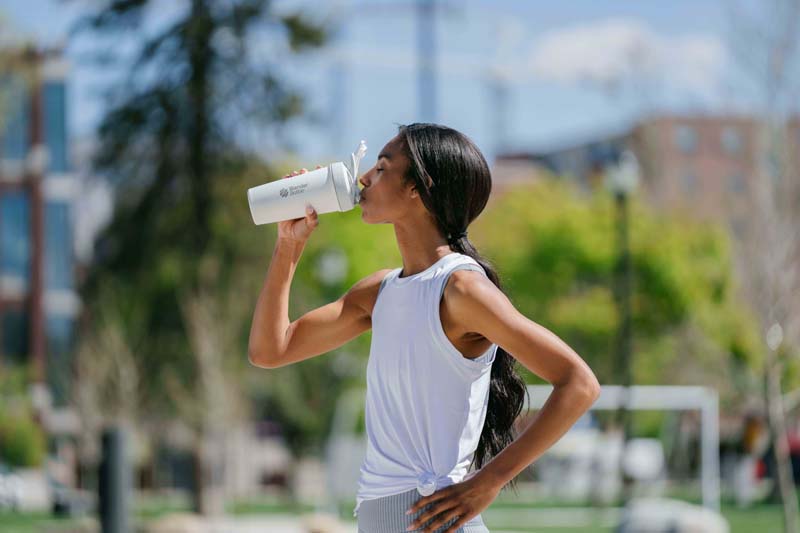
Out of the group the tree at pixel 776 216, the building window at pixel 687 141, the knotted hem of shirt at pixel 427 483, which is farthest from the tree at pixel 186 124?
the building window at pixel 687 141

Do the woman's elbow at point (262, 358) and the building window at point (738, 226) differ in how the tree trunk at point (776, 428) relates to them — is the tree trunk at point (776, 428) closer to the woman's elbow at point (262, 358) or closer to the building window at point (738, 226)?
the building window at point (738, 226)

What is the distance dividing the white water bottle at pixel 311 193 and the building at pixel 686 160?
1145 centimetres

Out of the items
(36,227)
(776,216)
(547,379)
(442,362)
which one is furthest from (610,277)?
(547,379)

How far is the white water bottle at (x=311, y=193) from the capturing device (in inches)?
113

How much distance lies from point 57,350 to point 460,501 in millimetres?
42309

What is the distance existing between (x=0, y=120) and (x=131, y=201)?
976 cm

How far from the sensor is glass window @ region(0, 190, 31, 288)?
41.9 metres

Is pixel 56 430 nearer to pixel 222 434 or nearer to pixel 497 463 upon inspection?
pixel 222 434

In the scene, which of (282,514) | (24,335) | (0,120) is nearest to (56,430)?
(24,335)

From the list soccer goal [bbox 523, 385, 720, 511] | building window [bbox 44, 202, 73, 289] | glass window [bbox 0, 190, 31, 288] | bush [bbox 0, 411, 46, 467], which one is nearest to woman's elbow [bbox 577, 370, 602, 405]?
soccer goal [bbox 523, 385, 720, 511]

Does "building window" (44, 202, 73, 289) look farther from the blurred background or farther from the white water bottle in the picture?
the white water bottle

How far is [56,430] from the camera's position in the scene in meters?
43.5

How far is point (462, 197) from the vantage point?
2896 millimetres

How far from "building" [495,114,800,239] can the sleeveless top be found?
11525mm
